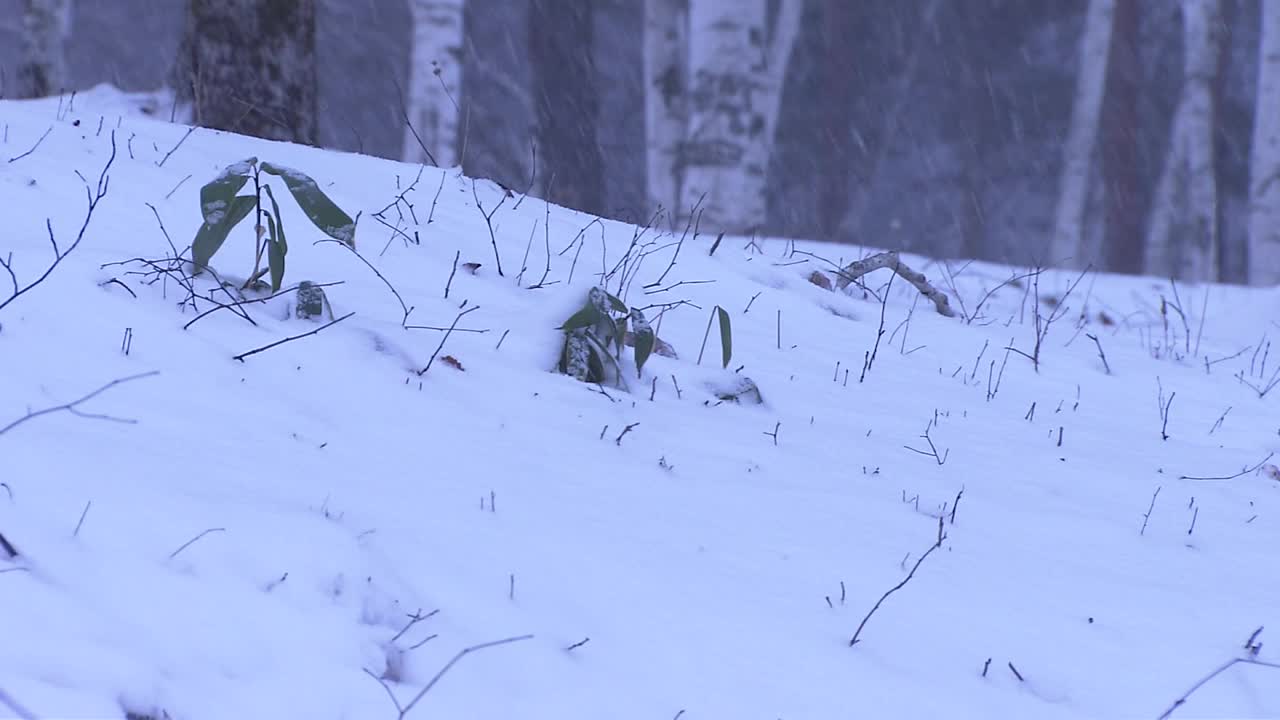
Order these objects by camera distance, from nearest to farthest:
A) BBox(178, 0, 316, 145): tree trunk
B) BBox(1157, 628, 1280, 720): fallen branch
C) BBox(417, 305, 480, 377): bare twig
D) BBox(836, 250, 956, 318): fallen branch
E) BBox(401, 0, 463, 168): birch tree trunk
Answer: BBox(1157, 628, 1280, 720): fallen branch → BBox(417, 305, 480, 377): bare twig → BBox(836, 250, 956, 318): fallen branch → BBox(178, 0, 316, 145): tree trunk → BBox(401, 0, 463, 168): birch tree trunk

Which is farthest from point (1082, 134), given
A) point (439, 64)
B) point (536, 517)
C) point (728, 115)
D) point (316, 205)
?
point (536, 517)

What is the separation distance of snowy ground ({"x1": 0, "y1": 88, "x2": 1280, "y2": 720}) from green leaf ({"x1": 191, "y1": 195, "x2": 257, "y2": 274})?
17 centimetres

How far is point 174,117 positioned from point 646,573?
4377mm

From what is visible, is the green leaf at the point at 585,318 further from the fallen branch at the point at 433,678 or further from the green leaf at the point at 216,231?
the fallen branch at the point at 433,678

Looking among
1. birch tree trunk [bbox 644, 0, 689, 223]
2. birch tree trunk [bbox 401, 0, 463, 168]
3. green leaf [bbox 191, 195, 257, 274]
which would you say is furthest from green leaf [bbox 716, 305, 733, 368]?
birch tree trunk [bbox 644, 0, 689, 223]

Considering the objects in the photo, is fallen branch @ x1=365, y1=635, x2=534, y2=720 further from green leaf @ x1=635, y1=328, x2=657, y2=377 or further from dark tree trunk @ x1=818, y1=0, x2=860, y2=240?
dark tree trunk @ x1=818, y1=0, x2=860, y2=240

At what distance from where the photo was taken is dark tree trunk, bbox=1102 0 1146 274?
54.9ft

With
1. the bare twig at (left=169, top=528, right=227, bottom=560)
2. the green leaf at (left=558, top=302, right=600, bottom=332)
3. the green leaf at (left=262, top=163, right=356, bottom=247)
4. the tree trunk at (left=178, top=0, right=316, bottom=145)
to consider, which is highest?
the tree trunk at (left=178, top=0, right=316, bottom=145)

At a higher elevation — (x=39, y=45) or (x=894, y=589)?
(x=39, y=45)

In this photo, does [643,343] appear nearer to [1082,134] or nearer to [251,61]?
[251,61]

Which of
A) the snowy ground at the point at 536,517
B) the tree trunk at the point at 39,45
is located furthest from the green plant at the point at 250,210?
the tree trunk at the point at 39,45

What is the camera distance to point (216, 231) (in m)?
2.79

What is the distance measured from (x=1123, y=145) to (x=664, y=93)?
829 cm

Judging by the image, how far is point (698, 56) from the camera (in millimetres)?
8117
